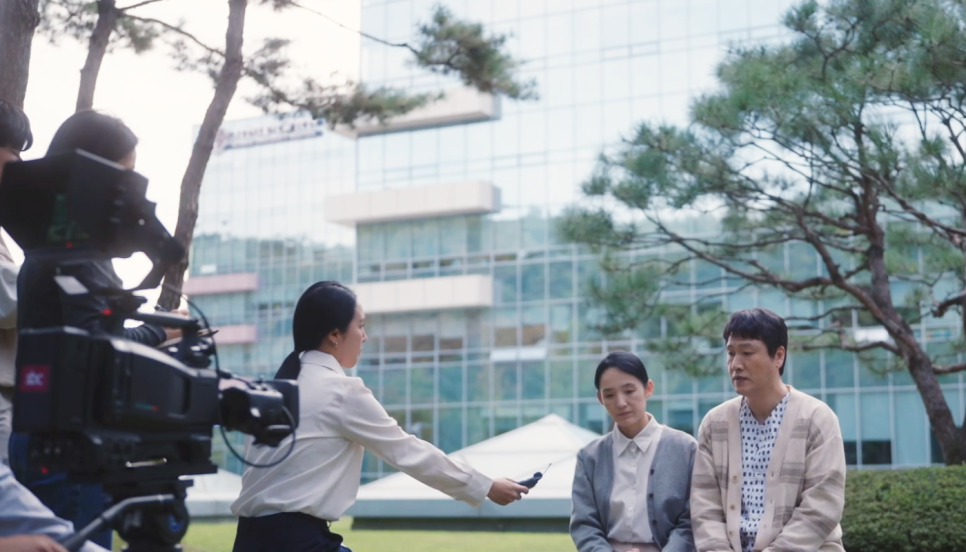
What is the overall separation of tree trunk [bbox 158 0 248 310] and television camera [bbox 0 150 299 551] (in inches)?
190

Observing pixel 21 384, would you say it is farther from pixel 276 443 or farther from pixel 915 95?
pixel 915 95

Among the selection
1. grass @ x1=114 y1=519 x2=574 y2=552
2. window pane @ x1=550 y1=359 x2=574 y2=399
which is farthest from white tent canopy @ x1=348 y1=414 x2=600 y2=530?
window pane @ x1=550 y1=359 x2=574 y2=399

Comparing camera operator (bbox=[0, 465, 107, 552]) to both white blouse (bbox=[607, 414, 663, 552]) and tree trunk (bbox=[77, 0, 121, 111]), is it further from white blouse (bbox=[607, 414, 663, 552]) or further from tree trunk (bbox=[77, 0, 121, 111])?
tree trunk (bbox=[77, 0, 121, 111])

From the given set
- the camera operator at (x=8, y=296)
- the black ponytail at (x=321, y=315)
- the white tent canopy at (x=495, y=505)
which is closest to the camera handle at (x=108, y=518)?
the camera operator at (x=8, y=296)

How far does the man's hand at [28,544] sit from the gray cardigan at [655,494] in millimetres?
2045

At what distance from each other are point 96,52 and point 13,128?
4889mm

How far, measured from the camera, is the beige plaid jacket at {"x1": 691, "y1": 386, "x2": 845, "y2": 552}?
11.0 ft

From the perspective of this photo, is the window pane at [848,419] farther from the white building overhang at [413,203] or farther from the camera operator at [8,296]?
the camera operator at [8,296]

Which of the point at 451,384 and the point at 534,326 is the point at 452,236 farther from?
the point at 451,384

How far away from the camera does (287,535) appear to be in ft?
9.36

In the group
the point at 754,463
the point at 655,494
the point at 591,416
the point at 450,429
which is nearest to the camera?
the point at 754,463

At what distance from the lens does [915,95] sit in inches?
311

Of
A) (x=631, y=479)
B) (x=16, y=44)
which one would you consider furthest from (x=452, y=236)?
(x=631, y=479)

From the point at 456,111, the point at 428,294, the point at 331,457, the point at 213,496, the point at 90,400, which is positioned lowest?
the point at 213,496
